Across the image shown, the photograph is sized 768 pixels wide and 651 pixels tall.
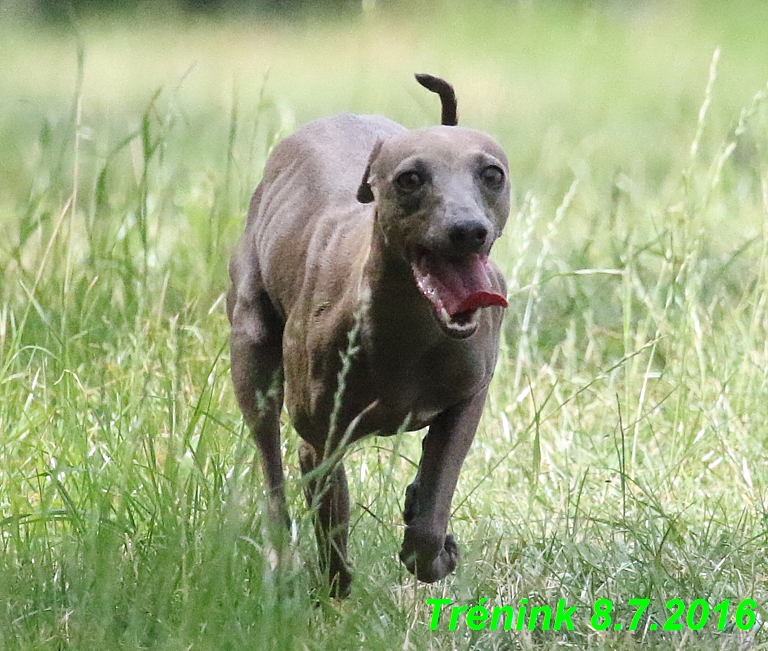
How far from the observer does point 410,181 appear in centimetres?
303

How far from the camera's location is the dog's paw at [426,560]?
327 centimetres

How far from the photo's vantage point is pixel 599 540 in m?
3.78

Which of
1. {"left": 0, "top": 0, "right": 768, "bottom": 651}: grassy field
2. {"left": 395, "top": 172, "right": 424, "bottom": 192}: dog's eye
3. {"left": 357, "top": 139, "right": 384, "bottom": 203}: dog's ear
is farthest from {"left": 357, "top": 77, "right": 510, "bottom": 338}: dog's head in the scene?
{"left": 0, "top": 0, "right": 768, "bottom": 651}: grassy field

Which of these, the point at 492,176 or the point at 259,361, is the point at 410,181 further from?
the point at 259,361

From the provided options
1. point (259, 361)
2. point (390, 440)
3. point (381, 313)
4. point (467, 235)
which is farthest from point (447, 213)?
point (390, 440)

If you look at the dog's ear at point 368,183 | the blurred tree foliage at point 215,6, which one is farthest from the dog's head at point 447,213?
the blurred tree foliage at point 215,6

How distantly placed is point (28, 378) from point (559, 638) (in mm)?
1791

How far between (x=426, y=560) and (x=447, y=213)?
0.80 m

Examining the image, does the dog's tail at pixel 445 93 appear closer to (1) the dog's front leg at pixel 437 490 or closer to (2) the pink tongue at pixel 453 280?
(2) the pink tongue at pixel 453 280

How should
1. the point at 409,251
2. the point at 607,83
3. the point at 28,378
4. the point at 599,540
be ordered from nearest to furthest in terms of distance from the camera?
the point at 409,251, the point at 599,540, the point at 28,378, the point at 607,83

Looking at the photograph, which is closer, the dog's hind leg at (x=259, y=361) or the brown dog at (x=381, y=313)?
the brown dog at (x=381, y=313)

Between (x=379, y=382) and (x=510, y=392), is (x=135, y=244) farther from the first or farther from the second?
(x=379, y=382)

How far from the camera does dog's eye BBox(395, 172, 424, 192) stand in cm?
302

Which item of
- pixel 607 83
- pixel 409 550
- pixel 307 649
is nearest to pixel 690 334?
pixel 409 550
